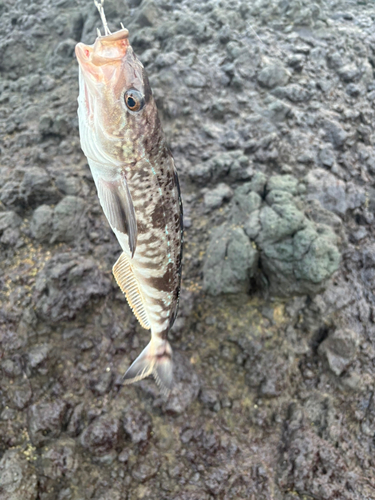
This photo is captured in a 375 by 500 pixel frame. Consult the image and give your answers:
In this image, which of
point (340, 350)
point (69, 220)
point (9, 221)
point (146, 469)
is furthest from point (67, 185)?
point (340, 350)

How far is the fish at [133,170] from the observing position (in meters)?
1.46

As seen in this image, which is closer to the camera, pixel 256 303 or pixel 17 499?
pixel 17 499

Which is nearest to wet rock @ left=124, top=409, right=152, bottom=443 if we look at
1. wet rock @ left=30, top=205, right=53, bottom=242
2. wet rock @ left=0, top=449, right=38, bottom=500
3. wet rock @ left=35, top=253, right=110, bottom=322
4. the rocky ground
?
the rocky ground

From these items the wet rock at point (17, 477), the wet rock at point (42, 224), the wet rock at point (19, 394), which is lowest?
the wet rock at point (17, 477)

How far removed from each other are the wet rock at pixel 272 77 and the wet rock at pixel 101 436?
4.31 metres

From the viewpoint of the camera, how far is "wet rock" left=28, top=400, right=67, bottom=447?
2865 mm

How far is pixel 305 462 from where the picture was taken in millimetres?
2850

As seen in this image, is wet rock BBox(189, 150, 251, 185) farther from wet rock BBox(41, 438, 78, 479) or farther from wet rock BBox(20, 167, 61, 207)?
wet rock BBox(41, 438, 78, 479)

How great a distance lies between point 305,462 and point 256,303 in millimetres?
1356

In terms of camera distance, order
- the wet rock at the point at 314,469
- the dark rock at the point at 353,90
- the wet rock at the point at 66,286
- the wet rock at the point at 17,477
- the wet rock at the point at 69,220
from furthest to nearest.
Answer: the dark rock at the point at 353,90 < the wet rock at the point at 69,220 < the wet rock at the point at 66,286 < the wet rock at the point at 314,469 < the wet rock at the point at 17,477

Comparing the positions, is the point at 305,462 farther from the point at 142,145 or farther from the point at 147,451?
the point at 142,145

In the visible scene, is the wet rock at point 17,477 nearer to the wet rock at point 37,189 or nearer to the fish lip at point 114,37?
the wet rock at point 37,189

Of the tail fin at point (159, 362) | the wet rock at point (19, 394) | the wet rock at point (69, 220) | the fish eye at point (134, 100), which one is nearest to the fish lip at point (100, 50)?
the fish eye at point (134, 100)

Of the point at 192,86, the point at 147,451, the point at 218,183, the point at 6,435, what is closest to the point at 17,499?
the point at 6,435
